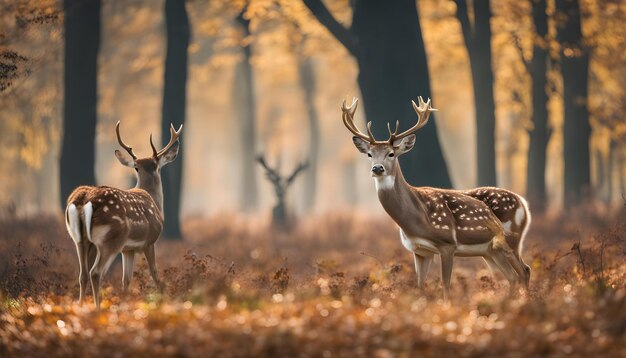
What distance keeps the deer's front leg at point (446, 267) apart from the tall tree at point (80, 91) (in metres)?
10.5

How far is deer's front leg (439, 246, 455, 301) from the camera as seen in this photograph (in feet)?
34.3

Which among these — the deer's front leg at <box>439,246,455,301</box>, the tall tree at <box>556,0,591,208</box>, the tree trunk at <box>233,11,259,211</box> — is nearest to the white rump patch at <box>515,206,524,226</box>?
the deer's front leg at <box>439,246,455,301</box>

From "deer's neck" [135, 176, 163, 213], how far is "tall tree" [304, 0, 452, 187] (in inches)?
264

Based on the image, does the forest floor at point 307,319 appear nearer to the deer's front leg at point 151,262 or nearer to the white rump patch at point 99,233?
the deer's front leg at point 151,262

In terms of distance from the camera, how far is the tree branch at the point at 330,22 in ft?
62.4

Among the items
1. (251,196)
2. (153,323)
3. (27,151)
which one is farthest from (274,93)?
(153,323)

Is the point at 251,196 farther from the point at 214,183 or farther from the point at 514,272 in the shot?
the point at 214,183

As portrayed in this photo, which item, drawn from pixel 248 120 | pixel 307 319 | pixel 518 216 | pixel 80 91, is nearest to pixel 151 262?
pixel 307 319

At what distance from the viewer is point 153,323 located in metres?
8.06

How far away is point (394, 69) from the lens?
18891 millimetres

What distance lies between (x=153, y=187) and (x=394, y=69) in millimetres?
7567

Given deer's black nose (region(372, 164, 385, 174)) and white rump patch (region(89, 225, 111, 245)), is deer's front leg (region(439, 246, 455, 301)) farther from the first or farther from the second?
white rump patch (region(89, 225, 111, 245))

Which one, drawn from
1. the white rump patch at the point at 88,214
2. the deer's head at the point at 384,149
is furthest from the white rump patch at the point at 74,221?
the deer's head at the point at 384,149

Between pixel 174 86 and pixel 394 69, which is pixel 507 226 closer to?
pixel 394 69
